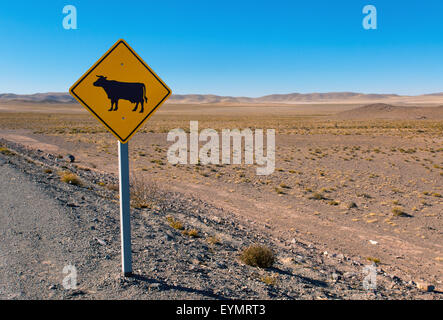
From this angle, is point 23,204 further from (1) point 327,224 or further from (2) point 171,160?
(2) point 171,160

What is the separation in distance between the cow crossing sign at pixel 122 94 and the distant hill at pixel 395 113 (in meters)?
78.1

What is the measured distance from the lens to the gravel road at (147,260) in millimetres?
4332

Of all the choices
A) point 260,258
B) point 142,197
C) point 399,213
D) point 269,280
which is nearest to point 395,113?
point 399,213

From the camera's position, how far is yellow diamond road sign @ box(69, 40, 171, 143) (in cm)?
381

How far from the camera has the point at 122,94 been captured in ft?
12.4

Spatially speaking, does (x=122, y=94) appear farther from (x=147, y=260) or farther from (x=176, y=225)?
(x=176, y=225)

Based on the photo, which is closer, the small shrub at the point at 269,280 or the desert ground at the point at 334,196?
the small shrub at the point at 269,280

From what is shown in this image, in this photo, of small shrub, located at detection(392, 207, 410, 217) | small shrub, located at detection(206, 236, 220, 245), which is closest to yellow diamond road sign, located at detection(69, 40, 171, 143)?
small shrub, located at detection(206, 236, 220, 245)

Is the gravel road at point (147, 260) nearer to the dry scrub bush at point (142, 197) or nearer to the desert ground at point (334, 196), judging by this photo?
the dry scrub bush at point (142, 197)

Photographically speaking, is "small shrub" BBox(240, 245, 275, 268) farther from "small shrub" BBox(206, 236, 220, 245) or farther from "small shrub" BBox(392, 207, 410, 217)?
"small shrub" BBox(392, 207, 410, 217)

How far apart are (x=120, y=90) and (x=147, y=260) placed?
2857 mm

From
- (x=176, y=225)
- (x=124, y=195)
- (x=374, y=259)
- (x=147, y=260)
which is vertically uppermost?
(x=124, y=195)

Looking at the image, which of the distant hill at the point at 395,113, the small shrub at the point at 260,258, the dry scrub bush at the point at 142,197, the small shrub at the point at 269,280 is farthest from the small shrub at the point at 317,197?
the distant hill at the point at 395,113

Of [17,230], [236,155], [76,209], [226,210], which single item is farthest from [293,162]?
[17,230]
